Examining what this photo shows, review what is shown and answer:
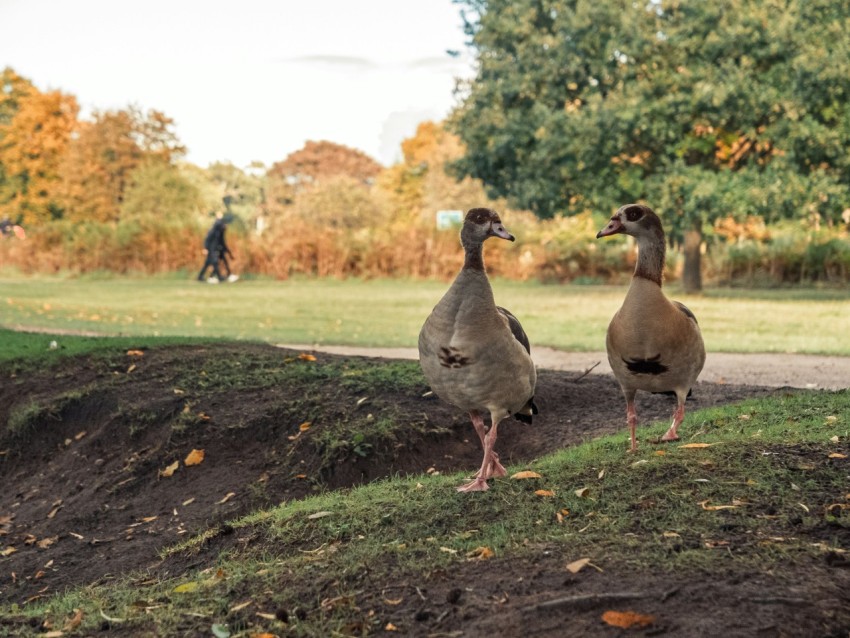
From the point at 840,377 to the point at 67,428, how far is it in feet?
25.3

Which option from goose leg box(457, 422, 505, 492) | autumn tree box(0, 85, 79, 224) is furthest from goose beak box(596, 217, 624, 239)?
autumn tree box(0, 85, 79, 224)

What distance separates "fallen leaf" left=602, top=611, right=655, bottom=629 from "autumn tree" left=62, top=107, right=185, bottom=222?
51240 millimetres

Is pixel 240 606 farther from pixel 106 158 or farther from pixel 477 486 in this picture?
pixel 106 158

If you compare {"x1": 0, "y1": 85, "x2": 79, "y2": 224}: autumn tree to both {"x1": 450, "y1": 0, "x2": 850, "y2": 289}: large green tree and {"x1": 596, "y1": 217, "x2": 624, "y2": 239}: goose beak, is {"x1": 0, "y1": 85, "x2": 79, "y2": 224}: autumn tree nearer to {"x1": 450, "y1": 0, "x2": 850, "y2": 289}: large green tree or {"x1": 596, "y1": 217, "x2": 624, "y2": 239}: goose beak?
{"x1": 450, "y1": 0, "x2": 850, "y2": 289}: large green tree

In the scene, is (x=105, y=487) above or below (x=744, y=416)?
below

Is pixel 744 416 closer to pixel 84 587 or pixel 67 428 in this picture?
pixel 84 587

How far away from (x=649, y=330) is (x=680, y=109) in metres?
19.8

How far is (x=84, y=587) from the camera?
572 cm

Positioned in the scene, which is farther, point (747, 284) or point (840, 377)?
point (747, 284)

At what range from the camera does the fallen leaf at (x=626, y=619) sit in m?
3.49

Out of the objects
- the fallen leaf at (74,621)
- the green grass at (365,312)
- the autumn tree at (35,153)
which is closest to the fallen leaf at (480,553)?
the fallen leaf at (74,621)

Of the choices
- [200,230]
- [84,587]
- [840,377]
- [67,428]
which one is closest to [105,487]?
[67,428]

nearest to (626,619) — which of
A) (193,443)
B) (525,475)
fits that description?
(525,475)

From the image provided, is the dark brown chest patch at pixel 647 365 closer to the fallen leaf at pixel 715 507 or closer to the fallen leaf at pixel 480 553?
the fallen leaf at pixel 715 507
